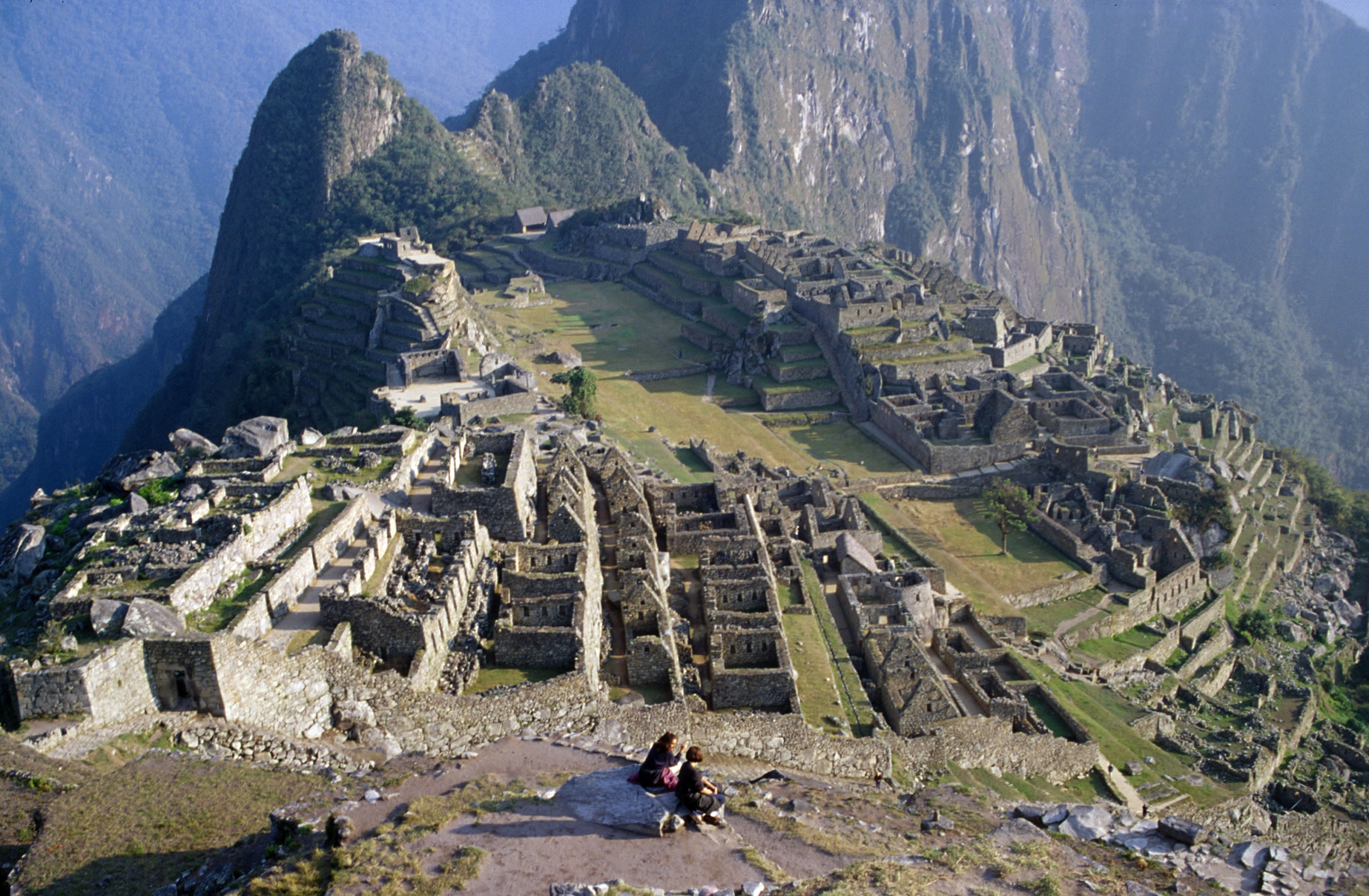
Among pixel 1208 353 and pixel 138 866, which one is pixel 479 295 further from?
pixel 1208 353

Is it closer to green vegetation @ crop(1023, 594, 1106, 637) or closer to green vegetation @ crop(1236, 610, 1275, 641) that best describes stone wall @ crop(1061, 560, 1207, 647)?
green vegetation @ crop(1023, 594, 1106, 637)

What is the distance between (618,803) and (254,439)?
22268 millimetres

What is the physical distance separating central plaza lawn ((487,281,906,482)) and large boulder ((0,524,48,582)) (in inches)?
937

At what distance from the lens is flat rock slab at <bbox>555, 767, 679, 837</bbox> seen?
13.8 m

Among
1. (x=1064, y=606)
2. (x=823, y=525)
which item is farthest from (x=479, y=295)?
(x=1064, y=606)

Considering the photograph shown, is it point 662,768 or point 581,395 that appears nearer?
point 662,768

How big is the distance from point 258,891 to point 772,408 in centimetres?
5052

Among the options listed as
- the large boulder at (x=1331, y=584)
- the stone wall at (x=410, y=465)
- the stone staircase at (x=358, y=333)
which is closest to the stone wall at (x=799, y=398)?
the stone staircase at (x=358, y=333)

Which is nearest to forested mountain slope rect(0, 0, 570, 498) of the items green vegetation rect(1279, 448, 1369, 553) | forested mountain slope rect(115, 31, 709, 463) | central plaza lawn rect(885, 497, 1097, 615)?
forested mountain slope rect(115, 31, 709, 463)

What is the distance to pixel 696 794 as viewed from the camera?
1385cm

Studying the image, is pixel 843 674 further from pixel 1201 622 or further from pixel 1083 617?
pixel 1201 622

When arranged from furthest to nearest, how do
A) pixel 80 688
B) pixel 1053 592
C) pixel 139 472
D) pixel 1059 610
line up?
pixel 1053 592, pixel 1059 610, pixel 139 472, pixel 80 688

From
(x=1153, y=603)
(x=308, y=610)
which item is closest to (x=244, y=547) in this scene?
(x=308, y=610)

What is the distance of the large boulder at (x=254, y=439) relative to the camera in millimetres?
31125
